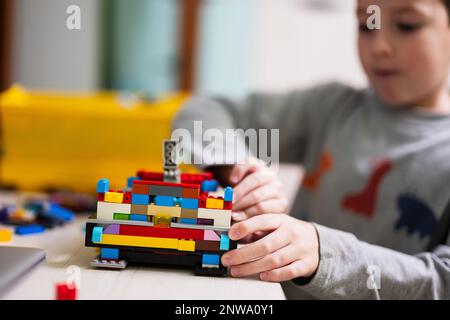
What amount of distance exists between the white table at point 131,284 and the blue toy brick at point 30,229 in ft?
0.30

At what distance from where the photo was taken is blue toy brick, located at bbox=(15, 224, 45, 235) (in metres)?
0.56

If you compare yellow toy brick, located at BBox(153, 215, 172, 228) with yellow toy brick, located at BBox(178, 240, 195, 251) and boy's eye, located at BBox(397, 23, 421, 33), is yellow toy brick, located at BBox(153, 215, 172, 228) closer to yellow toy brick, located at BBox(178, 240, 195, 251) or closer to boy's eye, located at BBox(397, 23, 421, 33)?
yellow toy brick, located at BBox(178, 240, 195, 251)

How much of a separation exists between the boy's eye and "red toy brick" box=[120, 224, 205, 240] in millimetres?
319

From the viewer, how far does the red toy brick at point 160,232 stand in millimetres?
444

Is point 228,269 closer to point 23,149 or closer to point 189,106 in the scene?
point 189,106

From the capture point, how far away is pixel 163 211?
1.46 ft

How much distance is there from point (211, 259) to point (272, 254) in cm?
5

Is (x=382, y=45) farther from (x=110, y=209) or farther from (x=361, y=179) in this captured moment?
(x=110, y=209)

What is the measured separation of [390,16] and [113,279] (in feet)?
Result: 1.23

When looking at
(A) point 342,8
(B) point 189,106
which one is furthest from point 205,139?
(A) point 342,8

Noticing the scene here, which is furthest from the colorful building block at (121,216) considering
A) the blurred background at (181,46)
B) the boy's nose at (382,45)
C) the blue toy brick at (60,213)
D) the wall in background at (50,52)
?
the wall in background at (50,52)

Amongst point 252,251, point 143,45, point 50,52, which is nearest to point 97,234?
point 252,251

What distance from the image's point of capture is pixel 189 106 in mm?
813

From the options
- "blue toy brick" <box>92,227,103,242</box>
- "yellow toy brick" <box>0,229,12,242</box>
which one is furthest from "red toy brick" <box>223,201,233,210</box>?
"yellow toy brick" <box>0,229,12,242</box>
